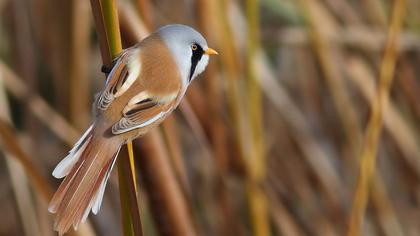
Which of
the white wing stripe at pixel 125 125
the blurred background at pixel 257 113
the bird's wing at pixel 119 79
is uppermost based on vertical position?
the bird's wing at pixel 119 79

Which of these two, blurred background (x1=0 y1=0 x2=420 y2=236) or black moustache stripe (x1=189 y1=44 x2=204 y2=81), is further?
blurred background (x1=0 y1=0 x2=420 y2=236)

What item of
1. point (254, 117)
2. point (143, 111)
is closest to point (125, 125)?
point (143, 111)

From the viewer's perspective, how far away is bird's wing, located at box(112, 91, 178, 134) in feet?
2.38

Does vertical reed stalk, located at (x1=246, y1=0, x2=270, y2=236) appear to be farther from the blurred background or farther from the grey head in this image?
the grey head

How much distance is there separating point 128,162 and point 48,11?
37.8 inches

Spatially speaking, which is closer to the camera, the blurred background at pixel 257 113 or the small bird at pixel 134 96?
the small bird at pixel 134 96

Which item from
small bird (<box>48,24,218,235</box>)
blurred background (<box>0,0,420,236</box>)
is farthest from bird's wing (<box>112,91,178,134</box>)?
blurred background (<box>0,0,420,236</box>)

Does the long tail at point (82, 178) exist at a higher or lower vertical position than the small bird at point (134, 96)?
lower

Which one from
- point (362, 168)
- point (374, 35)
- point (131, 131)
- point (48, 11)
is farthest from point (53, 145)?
point (131, 131)

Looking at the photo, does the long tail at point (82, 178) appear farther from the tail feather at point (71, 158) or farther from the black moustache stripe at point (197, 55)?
the black moustache stripe at point (197, 55)

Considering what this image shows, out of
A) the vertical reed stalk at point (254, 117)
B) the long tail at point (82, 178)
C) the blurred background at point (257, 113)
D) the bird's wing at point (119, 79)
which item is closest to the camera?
the long tail at point (82, 178)

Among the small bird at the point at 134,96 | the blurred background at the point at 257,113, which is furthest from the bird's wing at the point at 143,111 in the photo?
the blurred background at the point at 257,113

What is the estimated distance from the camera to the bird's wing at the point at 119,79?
72 centimetres

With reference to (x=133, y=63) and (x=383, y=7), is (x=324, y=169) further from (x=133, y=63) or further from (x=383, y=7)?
(x=133, y=63)
